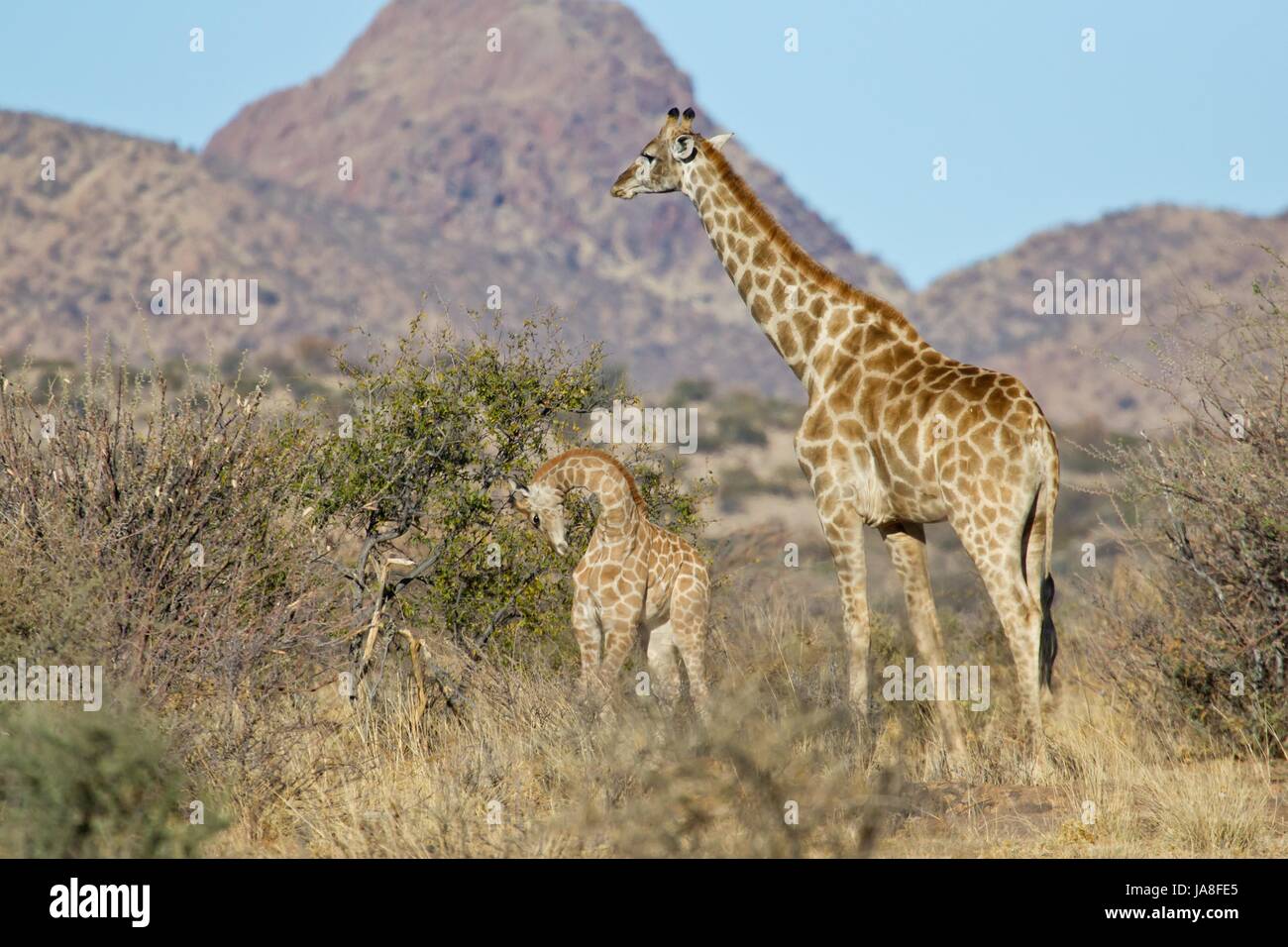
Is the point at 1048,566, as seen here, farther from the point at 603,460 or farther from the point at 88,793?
the point at 88,793

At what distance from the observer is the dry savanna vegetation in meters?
7.80

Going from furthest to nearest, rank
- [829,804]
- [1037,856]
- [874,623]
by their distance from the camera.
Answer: [874,623], [1037,856], [829,804]

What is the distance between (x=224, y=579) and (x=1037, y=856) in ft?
17.1

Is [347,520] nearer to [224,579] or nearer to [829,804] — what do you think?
[224,579]

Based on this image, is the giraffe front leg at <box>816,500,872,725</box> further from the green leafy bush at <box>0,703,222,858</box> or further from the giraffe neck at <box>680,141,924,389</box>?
the green leafy bush at <box>0,703,222,858</box>

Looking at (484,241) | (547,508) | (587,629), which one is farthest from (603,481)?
(484,241)

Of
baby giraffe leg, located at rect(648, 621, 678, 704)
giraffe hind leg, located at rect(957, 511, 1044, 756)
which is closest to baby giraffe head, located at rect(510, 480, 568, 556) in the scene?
baby giraffe leg, located at rect(648, 621, 678, 704)

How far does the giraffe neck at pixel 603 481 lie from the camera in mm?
10703

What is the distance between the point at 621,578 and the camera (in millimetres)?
10547

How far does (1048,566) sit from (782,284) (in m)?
2.76

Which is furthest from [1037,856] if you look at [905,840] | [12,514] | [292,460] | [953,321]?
[953,321]

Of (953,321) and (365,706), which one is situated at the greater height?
(953,321)

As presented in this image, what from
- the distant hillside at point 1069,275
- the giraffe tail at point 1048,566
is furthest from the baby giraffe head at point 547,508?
the distant hillside at point 1069,275

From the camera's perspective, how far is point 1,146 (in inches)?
4149
